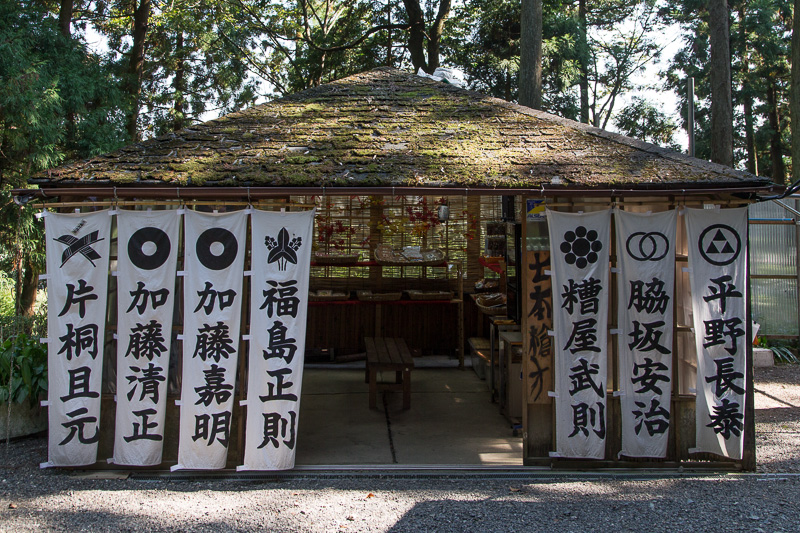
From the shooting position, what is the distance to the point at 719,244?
6227 millimetres

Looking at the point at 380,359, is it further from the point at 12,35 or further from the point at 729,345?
the point at 12,35

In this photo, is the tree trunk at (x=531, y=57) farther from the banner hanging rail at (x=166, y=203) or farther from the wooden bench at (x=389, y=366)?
the banner hanging rail at (x=166, y=203)

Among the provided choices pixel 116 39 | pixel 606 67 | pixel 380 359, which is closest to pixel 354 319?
pixel 380 359

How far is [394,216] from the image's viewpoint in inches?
460

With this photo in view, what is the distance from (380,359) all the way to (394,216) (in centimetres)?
409

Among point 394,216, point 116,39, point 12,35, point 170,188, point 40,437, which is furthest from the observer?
point 116,39

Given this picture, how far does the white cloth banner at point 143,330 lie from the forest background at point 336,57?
6.93 m

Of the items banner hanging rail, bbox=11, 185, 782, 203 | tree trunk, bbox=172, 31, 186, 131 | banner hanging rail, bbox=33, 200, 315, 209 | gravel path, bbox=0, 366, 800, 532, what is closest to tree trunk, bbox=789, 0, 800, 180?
banner hanging rail, bbox=11, 185, 782, 203

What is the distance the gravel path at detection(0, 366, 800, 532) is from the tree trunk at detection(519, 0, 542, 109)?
8.75 metres

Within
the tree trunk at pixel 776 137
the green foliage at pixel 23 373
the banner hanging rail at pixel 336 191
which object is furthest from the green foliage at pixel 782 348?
the tree trunk at pixel 776 137

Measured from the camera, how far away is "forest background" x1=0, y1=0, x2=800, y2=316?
1250 centimetres

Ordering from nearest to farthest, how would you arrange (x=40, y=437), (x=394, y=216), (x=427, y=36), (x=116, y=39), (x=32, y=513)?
(x=32, y=513) < (x=40, y=437) < (x=394, y=216) < (x=116, y=39) < (x=427, y=36)

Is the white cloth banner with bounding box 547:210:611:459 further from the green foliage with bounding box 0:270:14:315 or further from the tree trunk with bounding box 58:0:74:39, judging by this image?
the green foliage with bounding box 0:270:14:315

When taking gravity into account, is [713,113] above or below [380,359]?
above
